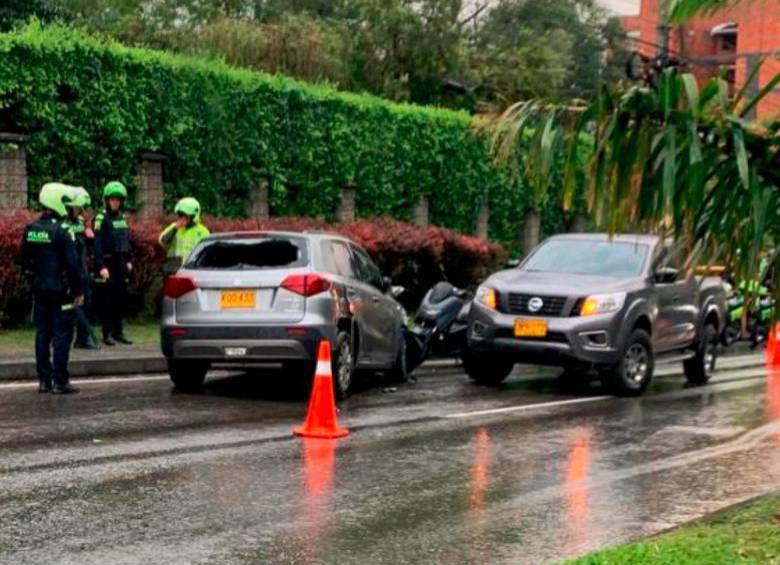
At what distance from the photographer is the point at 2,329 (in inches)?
673

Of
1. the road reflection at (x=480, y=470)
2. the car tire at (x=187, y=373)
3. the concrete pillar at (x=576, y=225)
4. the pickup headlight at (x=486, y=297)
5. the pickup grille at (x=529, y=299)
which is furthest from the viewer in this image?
the concrete pillar at (x=576, y=225)

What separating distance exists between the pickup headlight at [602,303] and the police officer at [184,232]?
4.79 meters

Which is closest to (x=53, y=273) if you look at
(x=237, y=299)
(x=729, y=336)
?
(x=237, y=299)

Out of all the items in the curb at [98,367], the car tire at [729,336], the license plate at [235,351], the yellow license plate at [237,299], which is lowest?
the car tire at [729,336]

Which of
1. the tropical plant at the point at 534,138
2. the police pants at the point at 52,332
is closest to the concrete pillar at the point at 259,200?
the police pants at the point at 52,332

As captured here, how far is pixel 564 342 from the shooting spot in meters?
14.2

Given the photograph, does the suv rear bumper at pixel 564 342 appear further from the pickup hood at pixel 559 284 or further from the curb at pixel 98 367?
the curb at pixel 98 367

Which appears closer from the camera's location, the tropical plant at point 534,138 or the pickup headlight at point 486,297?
the tropical plant at point 534,138

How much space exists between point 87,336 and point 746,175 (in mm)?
11395

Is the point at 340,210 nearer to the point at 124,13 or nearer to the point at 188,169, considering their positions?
the point at 188,169

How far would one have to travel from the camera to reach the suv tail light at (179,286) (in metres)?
12.8

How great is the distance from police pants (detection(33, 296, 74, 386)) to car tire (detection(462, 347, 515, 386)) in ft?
16.7

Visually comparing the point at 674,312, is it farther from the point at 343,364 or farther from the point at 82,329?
the point at 82,329

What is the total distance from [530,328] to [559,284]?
670mm
